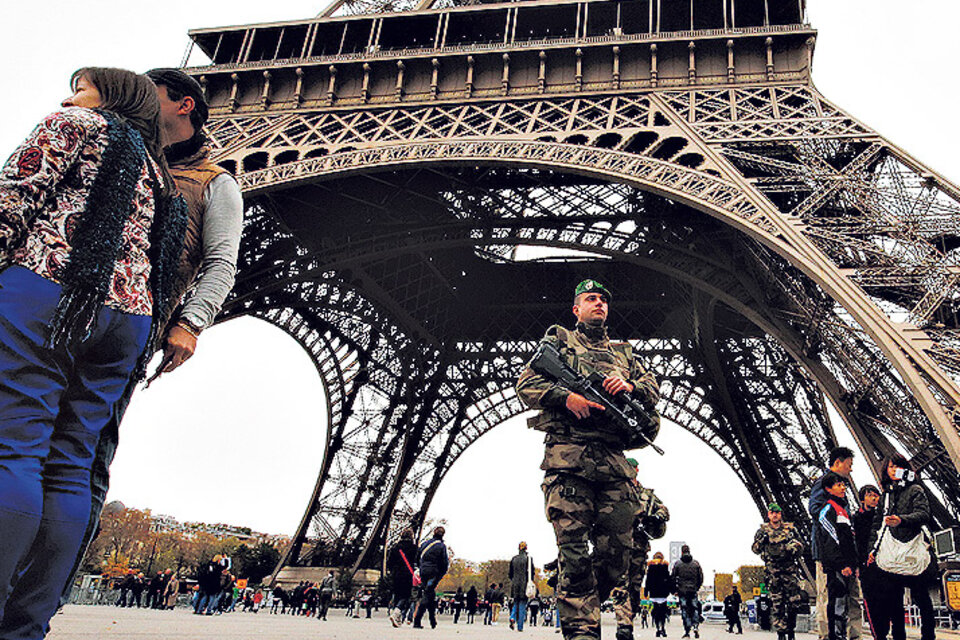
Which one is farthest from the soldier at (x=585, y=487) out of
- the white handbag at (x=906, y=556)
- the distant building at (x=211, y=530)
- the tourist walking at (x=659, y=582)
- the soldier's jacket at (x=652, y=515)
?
the distant building at (x=211, y=530)

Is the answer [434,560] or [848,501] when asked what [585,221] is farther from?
[848,501]

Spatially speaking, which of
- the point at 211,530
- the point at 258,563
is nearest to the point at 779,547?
the point at 258,563

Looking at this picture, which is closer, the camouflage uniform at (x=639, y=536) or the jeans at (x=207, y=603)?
the camouflage uniform at (x=639, y=536)

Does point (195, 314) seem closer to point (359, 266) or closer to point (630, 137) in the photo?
point (630, 137)

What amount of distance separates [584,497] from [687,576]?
8714 millimetres

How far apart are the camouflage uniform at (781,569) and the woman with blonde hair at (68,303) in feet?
29.7

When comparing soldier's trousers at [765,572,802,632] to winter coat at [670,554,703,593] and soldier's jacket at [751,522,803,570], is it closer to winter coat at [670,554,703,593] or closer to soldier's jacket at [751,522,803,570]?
soldier's jacket at [751,522,803,570]

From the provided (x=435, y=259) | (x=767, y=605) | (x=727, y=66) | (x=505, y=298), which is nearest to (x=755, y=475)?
(x=767, y=605)

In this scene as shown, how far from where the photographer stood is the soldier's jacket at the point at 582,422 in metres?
3.68

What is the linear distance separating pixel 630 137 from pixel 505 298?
39.5 feet

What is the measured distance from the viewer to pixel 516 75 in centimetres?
1623

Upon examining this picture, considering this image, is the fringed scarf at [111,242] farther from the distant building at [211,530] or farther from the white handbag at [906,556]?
the distant building at [211,530]

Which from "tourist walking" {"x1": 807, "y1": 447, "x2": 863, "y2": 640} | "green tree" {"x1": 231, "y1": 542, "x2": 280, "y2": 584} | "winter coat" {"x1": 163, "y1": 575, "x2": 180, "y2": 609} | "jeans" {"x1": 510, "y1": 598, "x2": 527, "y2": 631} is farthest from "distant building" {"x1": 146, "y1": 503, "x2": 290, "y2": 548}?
"tourist walking" {"x1": 807, "y1": 447, "x2": 863, "y2": 640}

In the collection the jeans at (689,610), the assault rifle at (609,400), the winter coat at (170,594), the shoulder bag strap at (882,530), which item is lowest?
the winter coat at (170,594)
